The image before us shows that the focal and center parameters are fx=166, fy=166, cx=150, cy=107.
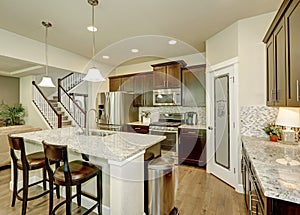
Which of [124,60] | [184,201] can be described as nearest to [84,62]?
[124,60]

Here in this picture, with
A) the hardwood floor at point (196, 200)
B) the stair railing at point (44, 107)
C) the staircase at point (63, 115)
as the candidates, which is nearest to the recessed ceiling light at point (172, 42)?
the hardwood floor at point (196, 200)

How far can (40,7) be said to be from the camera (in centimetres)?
255

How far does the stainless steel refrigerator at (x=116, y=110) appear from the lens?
4.89 m

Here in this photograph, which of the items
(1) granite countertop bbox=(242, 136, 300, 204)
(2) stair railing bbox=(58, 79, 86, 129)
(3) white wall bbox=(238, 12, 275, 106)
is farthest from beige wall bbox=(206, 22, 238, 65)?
(2) stair railing bbox=(58, 79, 86, 129)

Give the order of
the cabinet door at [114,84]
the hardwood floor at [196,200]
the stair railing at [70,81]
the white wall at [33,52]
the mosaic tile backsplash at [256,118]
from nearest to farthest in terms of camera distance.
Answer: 1. the hardwood floor at [196,200]
2. the mosaic tile backsplash at [256,118]
3. the white wall at [33,52]
4. the cabinet door at [114,84]
5. the stair railing at [70,81]

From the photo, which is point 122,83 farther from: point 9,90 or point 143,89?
point 9,90

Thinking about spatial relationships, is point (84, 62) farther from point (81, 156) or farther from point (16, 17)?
point (81, 156)

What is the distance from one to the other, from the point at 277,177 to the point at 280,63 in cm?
127

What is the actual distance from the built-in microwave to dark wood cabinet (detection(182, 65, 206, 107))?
15 centimetres

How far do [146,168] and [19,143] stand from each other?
5.21 ft

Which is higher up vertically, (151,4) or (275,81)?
(151,4)

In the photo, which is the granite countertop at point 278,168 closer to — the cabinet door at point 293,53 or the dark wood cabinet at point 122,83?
the cabinet door at point 293,53

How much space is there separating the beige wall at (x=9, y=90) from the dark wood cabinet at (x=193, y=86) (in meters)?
6.39

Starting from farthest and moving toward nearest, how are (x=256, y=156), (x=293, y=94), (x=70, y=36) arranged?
(x=70, y=36) → (x=256, y=156) → (x=293, y=94)
